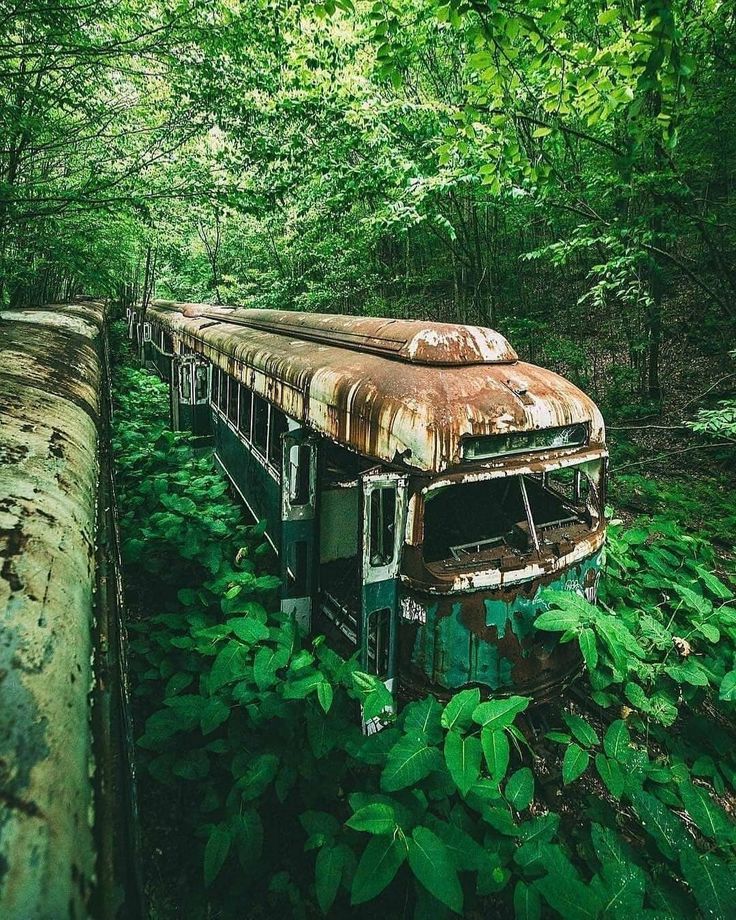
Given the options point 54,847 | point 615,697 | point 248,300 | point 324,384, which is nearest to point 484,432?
point 324,384

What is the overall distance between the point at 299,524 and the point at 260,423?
1642 millimetres

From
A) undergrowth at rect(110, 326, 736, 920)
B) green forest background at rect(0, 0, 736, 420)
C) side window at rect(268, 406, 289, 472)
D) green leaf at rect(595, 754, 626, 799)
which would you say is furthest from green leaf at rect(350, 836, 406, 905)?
green forest background at rect(0, 0, 736, 420)

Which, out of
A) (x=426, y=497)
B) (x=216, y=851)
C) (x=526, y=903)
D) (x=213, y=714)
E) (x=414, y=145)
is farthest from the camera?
Answer: (x=414, y=145)

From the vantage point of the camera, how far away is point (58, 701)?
58cm

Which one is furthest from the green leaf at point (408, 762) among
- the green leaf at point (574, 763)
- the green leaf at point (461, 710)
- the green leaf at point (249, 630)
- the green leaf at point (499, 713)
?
the green leaf at point (249, 630)

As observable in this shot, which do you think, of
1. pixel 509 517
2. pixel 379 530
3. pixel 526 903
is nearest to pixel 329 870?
pixel 526 903

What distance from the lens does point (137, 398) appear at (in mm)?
9133

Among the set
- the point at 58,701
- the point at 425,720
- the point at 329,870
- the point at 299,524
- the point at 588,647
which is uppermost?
the point at 58,701

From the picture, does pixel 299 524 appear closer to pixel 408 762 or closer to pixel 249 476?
pixel 249 476

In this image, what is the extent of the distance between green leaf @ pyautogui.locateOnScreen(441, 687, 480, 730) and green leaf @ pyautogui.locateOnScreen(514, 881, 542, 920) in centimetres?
55

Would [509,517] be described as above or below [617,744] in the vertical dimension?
above

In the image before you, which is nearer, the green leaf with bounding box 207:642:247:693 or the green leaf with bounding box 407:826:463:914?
the green leaf with bounding box 407:826:463:914

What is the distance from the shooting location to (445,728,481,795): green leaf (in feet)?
5.78

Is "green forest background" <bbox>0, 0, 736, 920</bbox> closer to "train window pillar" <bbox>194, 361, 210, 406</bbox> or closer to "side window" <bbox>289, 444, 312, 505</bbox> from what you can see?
"side window" <bbox>289, 444, 312, 505</bbox>
